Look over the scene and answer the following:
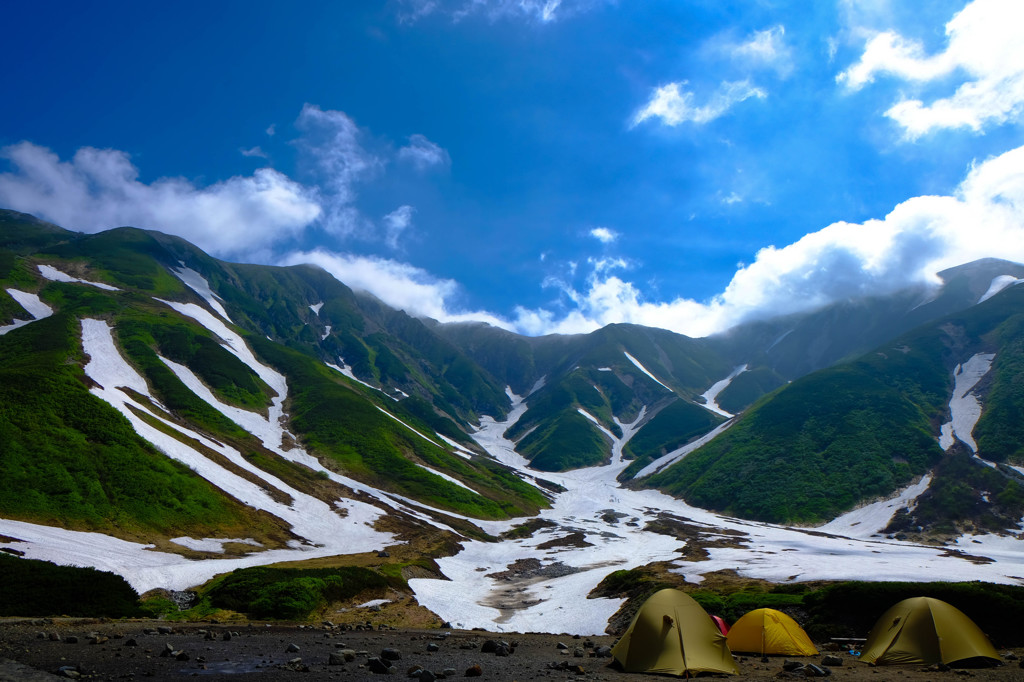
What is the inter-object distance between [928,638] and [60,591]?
1488 inches

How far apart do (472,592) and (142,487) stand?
36981 mm

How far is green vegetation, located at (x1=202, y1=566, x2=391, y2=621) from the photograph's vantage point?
3170cm

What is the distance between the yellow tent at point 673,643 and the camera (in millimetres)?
17172

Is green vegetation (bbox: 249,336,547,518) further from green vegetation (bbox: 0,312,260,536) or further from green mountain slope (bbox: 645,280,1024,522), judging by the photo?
green mountain slope (bbox: 645,280,1024,522)

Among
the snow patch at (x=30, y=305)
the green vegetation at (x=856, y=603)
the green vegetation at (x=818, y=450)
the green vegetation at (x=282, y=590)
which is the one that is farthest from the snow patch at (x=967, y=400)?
the snow patch at (x=30, y=305)

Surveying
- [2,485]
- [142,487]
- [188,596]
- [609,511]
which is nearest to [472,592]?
[188,596]

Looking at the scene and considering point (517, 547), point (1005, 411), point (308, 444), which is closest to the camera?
point (517, 547)

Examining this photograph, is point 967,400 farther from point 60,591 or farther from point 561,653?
point 60,591

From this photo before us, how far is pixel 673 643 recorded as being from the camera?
1750 centimetres

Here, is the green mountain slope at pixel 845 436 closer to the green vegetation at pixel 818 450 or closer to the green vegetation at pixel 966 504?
the green vegetation at pixel 818 450

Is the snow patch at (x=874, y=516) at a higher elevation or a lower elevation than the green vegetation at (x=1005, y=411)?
lower

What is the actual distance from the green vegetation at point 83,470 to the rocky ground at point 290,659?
107 ft

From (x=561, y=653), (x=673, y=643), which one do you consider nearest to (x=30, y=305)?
(x=561, y=653)

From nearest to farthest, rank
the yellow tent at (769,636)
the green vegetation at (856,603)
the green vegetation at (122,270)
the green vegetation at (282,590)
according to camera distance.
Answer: the yellow tent at (769,636)
the green vegetation at (856,603)
the green vegetation at (282,590)
the green vegetation at (122,270)
